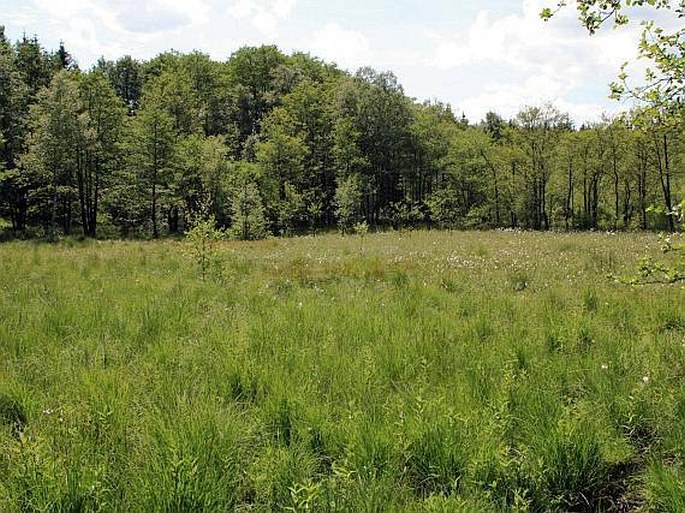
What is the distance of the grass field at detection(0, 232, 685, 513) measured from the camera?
3.28 meters

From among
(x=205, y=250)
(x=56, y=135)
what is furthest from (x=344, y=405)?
(x=56, y=135)

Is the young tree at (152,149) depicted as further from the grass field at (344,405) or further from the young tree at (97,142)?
the grass field at (344,405)

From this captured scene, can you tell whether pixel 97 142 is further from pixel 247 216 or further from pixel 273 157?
pixel 273 157

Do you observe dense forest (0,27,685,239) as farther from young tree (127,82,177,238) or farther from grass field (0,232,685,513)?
grass field (0,232,685,513)

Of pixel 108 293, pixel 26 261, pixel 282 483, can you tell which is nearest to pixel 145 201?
pixel 26 261

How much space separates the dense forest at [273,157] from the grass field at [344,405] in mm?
25706

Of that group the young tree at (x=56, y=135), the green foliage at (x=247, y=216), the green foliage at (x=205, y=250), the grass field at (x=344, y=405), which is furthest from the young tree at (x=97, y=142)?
the grass field at (x=344, y=405)

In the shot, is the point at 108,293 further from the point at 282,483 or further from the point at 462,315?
the point at 282,483

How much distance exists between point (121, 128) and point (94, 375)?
48156mm

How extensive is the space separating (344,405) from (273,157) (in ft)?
177

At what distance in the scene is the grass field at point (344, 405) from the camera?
10.8 feet

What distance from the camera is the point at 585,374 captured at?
5086 millimetres

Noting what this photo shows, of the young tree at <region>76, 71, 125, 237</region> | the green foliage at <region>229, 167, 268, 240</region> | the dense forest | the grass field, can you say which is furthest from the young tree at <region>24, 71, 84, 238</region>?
the grass field

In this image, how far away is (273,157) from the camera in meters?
56.4
